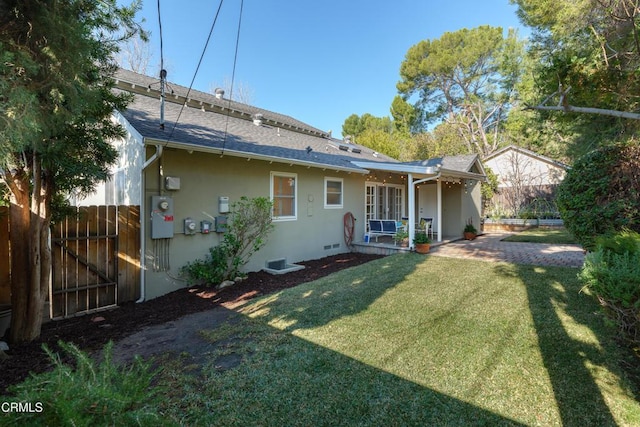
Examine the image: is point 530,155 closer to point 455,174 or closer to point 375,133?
point 375,133

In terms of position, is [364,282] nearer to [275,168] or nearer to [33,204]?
[275,168]

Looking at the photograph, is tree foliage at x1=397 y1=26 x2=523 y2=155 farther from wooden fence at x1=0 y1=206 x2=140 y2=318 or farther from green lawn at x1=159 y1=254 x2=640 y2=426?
wooden fence at x1=0 y1=206 x2=140 y2=318

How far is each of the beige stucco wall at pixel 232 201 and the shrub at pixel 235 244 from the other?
0.24 metres

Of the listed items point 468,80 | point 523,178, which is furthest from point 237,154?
point 468,80

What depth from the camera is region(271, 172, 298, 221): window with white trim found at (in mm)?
8612

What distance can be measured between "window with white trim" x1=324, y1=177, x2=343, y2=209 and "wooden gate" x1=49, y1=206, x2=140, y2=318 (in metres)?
5.59

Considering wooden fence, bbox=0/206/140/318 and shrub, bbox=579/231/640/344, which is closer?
shrub, bbox=579/231/640/344

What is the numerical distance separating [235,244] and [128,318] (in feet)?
7.91

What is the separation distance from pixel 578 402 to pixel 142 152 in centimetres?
Answer: 720

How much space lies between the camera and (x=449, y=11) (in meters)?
14.8

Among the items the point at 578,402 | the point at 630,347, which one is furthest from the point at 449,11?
the point at 578,402

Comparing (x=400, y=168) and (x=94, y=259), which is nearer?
(x=94, y=259)

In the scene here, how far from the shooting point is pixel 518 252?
365 inches

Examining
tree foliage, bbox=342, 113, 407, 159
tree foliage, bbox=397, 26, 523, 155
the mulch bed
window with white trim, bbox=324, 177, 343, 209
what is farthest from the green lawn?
tree foliage, bbox=397, 26, 523, 155
